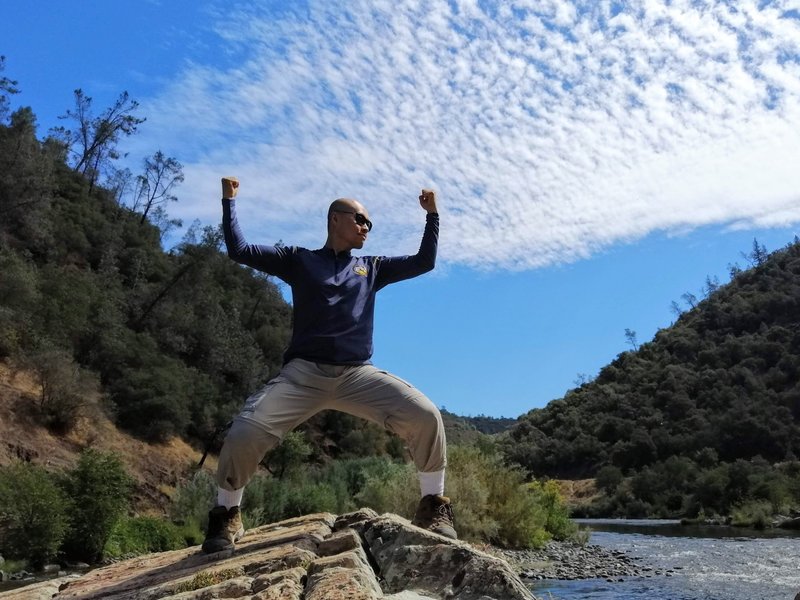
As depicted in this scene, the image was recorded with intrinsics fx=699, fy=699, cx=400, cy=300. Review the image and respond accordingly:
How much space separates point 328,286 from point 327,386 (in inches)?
24.0

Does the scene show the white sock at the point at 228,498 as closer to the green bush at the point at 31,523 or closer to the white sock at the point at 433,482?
the white sock at the point at 433,482

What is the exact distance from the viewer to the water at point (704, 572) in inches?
508

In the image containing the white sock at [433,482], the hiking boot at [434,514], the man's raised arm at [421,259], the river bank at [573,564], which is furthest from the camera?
the river bank at [573,564]

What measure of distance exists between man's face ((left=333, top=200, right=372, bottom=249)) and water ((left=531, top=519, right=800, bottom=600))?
Answer: 445 cm

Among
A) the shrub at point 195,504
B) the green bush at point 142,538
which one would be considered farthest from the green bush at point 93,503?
the shrub at point 195,504

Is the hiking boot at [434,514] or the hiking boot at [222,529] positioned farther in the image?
the hiking boot at [434,514]

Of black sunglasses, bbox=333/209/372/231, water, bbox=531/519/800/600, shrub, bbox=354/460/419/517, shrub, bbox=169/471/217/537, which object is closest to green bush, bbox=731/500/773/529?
water, bbox=531/519/800/600

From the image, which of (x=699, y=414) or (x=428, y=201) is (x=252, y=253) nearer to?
(x=428, y=201)

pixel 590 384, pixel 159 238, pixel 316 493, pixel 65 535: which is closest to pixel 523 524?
pixel 316 493

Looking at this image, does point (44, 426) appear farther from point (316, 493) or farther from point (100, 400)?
point (316, 493)

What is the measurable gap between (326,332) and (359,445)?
4623 centimetres

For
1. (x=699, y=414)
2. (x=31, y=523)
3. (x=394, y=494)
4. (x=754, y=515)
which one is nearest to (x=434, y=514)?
(x=394, y=494)

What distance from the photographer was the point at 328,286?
13.9 ft

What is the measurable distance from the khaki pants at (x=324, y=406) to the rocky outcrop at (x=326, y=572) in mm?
453
